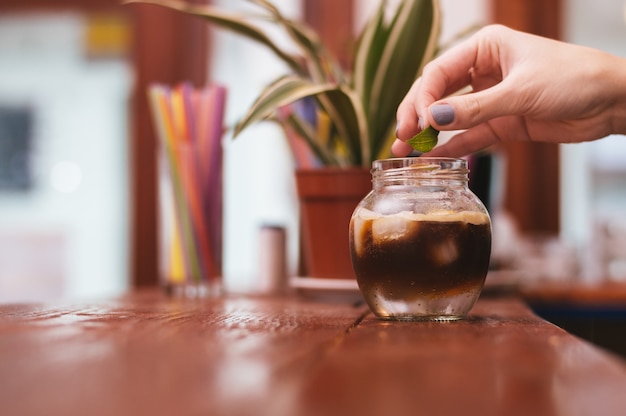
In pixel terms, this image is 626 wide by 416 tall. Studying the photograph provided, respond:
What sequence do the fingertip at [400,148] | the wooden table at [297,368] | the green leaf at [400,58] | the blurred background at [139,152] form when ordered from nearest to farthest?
the wooden table at [297,368]
the fingertip at [400,148]
the green leaf at [400,58]
the blurred background at [139,152]

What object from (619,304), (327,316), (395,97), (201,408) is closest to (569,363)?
(201,408)

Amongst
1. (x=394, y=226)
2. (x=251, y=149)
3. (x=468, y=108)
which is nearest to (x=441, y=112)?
(x=468, y=108)

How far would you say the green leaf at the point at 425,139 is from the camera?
845 millimetres

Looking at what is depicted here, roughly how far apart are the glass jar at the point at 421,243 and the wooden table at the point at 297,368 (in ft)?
0.12

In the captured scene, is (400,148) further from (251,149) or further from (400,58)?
(251,149)

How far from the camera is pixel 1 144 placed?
5324 millimetres

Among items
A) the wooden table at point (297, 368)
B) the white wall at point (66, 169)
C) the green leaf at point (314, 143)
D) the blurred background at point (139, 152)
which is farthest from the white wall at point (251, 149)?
the wooden table at point (297, 368)

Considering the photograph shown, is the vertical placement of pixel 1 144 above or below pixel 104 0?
below

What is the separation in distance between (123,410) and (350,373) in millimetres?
161

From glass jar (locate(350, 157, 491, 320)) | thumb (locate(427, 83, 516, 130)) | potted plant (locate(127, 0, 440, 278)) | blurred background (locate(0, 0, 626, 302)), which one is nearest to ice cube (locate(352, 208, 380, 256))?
glass jar (locate(350, 157, 491, 320))

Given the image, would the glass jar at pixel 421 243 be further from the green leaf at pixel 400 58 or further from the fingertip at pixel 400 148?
the green leaf at pixel 400 58

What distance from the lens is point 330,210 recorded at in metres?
1.27

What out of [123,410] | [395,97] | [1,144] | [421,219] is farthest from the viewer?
[1,144]

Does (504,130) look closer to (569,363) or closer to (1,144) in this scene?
(569,363)
